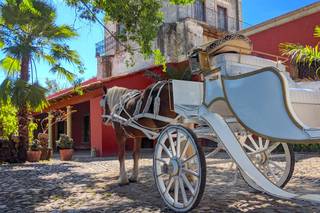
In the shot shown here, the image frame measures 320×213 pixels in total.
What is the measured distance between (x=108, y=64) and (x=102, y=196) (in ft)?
49.7

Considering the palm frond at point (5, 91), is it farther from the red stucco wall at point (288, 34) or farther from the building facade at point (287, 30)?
the red stucco wall at point (288, 34)

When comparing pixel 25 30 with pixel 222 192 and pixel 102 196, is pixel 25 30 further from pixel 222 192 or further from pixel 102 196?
pixel 222 192

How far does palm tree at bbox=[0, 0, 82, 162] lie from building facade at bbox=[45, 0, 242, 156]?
212 cm

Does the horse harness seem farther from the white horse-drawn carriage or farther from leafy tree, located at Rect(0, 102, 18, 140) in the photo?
leafy tree, located at Rect(0, 102, 18, 140)

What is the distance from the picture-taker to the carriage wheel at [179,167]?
13.3ft

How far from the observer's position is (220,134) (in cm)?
414

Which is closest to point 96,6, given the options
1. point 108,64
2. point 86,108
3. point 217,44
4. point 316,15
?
point 217,44

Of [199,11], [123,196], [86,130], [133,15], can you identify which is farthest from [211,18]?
[123,196]

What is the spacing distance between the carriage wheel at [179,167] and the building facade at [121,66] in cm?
950

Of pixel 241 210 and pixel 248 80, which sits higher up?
pixel 248 80

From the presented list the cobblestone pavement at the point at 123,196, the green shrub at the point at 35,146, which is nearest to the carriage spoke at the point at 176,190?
the cobblestone pavement at the point at 123,196

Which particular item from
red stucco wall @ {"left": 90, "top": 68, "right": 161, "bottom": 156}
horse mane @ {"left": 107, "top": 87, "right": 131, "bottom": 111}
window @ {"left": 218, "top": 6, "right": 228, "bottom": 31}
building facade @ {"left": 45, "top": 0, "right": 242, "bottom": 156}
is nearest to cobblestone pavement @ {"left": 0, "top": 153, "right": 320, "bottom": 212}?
horse mane @ {"left": 107, "top": 87, "right": 131, "bottom": 111}

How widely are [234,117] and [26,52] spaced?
1077cm

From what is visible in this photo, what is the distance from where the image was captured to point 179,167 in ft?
14.4
